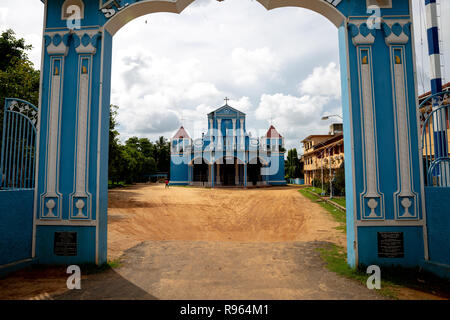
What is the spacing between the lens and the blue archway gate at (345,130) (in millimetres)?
4527

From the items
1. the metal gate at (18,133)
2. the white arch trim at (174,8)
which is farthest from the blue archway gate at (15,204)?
the white arch trim at (174,8)

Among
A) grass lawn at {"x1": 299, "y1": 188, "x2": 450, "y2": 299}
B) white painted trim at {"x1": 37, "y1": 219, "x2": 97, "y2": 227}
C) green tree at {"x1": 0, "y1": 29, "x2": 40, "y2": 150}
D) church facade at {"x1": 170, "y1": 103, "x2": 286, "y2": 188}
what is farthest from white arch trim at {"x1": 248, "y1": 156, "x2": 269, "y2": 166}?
white painted trim at {"x1": 37, "y1": 219, "x2": 97, "y2": 227}

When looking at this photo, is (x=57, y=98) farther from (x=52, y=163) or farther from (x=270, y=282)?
(x=270, y=282)

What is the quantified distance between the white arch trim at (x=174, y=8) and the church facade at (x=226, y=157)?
21.5 metres

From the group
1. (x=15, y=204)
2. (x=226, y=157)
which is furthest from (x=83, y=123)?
(x=226, y=157)

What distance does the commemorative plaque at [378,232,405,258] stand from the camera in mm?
4465

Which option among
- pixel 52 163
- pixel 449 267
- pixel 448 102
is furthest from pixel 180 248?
pixel 448 102

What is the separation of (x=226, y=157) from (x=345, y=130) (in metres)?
22.2

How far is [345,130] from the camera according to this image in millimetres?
4855

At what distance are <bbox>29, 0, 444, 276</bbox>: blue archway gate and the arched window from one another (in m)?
0.02

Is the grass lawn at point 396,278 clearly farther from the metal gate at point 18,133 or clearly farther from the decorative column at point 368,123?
the metal gate at point 18,133

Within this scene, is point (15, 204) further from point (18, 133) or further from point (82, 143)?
point (82, 143)

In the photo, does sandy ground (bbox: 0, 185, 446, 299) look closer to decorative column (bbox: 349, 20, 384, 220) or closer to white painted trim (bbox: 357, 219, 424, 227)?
white painted trim (bbox: 357, 219, 424, 227)
